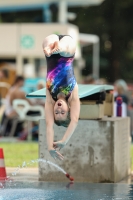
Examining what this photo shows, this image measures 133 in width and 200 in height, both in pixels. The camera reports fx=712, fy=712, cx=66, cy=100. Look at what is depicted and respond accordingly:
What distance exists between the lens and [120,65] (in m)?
53.1

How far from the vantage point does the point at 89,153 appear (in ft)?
37.2

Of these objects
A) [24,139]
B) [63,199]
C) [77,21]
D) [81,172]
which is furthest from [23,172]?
[77,21]

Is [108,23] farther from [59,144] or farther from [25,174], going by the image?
[59,144]

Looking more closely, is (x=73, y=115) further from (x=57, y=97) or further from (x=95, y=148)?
(x=95, y=148)

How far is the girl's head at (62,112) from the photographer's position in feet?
29.6

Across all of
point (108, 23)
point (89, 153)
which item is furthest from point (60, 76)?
point (108, 23)

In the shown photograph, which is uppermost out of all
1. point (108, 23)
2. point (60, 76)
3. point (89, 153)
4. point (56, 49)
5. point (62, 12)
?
point (108, 23)

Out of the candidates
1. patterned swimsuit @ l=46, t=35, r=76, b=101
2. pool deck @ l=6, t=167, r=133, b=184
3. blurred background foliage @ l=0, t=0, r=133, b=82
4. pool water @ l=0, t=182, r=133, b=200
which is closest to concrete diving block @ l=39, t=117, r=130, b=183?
pool water @ l=0, t=182, r=133, b=200

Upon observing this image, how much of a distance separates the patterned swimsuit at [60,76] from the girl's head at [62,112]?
4.6 inches

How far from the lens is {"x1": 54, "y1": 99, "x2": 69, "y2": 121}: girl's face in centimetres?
902

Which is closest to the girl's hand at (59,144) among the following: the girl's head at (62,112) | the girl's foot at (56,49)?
the girl's head at (62,112)

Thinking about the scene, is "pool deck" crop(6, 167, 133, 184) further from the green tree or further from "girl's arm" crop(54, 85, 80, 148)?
the green tree

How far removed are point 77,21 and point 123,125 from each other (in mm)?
38982

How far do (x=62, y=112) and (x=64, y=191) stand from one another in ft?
5.48
